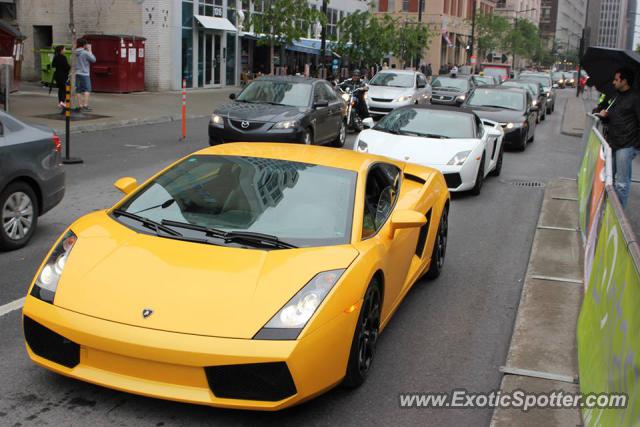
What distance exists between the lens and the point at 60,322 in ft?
13.1

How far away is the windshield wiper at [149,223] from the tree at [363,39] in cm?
3070

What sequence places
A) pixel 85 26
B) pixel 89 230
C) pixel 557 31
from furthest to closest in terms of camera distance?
pixel 557 31 < pixel 85 26 < pixel 89 230

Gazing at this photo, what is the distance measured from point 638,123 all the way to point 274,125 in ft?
23.5

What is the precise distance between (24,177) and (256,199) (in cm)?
360

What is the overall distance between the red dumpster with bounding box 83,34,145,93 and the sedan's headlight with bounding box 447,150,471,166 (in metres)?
20.4

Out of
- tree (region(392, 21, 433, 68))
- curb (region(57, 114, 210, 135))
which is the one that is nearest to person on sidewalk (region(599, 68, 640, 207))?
curb (region(57, 114, 210, 135))

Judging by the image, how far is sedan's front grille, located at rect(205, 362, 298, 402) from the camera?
3.78 m

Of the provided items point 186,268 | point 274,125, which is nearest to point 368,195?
point 186,268

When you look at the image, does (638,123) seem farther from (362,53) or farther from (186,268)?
(362,53)

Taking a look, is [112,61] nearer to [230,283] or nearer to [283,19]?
[283,19]

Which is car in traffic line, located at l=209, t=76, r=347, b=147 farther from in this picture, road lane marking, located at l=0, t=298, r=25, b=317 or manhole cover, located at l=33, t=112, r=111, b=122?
road lane marking, located at l=0, t=298, r=25, b=317

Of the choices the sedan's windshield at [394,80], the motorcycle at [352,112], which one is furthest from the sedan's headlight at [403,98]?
the motorcycle at [352,112]

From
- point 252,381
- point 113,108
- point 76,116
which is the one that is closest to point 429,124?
point 252,381

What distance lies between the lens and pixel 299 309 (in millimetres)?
4020
